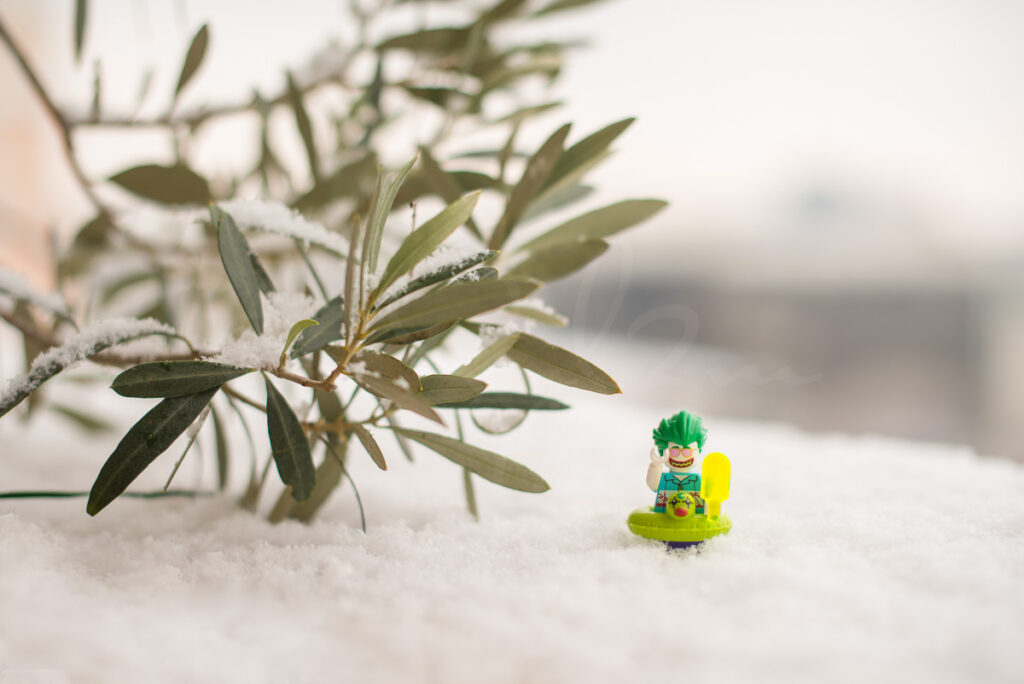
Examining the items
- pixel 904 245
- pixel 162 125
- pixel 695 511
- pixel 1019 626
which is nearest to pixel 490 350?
pixel 695 511

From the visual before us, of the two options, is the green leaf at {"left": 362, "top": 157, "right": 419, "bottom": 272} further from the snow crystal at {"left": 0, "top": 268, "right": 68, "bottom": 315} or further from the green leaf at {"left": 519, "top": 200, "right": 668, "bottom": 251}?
the snow crystal at {"left": 0, "top": 268, "right": 68, "bottom": 315}

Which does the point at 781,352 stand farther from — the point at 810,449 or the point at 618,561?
the point at 618,561

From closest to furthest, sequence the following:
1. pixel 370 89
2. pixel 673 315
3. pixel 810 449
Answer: pixel 370 89 < pixel 810 449 < pixel 673 315

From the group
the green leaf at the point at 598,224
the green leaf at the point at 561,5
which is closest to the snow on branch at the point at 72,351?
the green leaf at the point at 598,224

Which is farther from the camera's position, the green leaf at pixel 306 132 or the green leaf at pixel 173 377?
the green leaf at pixel 306 132

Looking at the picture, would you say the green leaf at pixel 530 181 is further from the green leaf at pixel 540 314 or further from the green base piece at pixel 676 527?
the green base piece at pixel 676 527

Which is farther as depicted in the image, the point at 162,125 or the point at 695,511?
the point at 162,125
